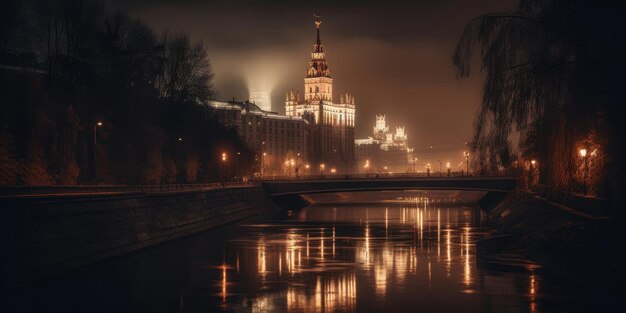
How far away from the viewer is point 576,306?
36031 mm

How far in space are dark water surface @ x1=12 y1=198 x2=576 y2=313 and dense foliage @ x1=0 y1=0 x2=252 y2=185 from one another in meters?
14.1

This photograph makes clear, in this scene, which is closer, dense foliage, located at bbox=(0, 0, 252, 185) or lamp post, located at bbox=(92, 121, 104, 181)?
dense foliage, located at bbox=(0, 0, 252, 185)

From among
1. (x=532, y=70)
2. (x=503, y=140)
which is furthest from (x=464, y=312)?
(x=532, y=70)

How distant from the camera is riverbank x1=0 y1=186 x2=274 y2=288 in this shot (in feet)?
131

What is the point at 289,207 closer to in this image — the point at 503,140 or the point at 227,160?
the point at 227,160

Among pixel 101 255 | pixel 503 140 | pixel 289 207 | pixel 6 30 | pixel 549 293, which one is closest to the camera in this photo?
pixel 503 140

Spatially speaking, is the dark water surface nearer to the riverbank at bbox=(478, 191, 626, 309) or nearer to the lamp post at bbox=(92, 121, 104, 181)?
the riverbank at bbox=(478, 191, 626, 309)

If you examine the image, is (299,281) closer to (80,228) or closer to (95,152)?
(80,228)

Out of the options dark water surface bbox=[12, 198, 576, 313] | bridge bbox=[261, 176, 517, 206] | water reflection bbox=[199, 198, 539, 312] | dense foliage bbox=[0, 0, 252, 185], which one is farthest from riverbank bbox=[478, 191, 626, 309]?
bridge bbox=[261, 176, 517, 206]

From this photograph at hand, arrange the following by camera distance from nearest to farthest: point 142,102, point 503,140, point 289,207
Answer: point 503,140
point 142,102
point 289,207

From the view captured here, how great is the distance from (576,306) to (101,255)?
85.8ft

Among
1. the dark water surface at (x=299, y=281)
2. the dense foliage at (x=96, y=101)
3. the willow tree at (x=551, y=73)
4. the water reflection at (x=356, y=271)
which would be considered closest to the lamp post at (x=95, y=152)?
the dense foliage at (x=96, y=101)

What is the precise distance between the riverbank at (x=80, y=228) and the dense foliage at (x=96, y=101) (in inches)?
407

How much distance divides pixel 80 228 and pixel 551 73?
86.6 ft
